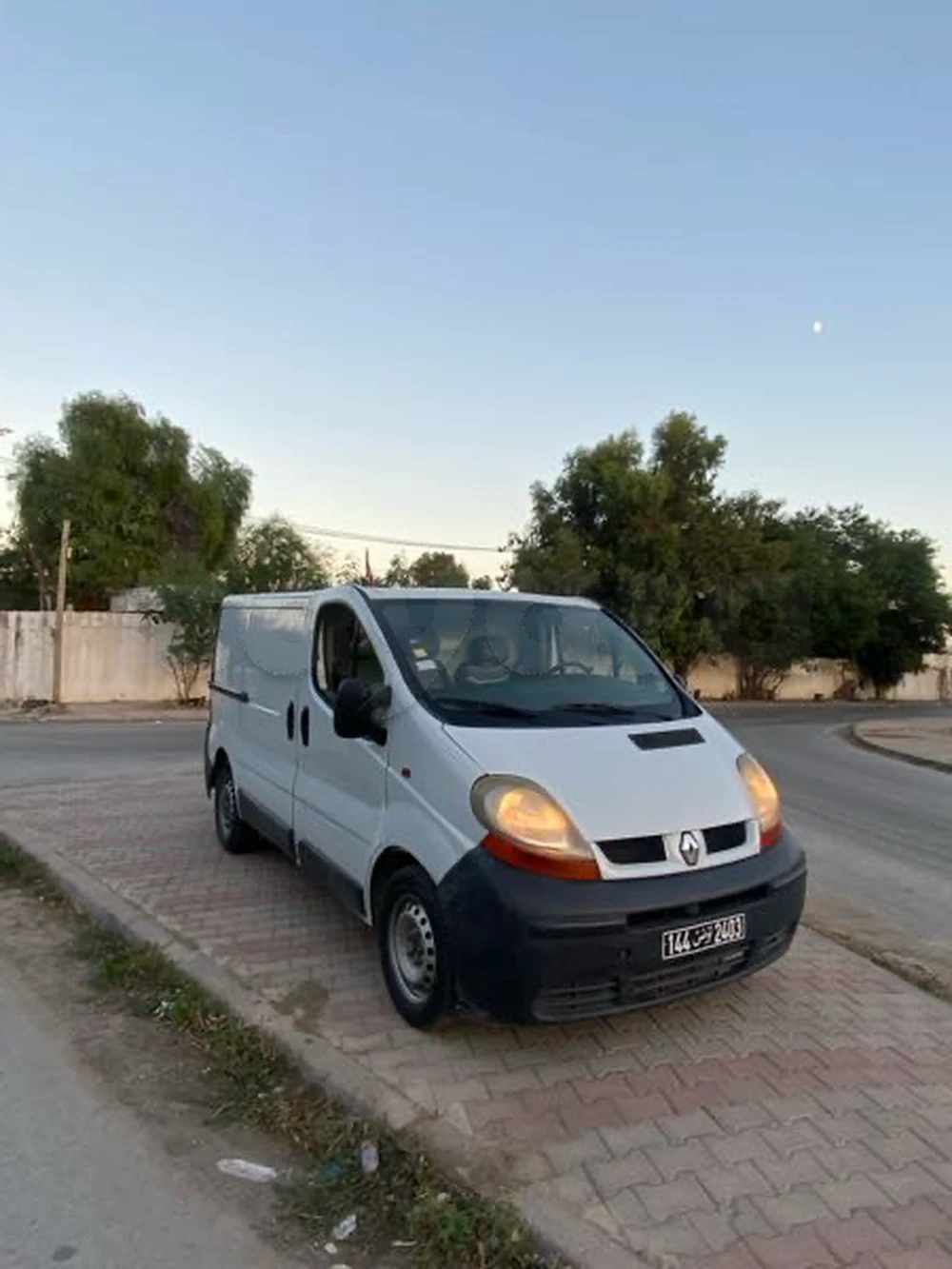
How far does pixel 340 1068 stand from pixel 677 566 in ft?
94.2

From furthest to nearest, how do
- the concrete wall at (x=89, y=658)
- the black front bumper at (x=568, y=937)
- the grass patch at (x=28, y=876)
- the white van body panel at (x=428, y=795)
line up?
1. the concrete wall at (x=89, y=658)
2. the grass patch at (x=28, y=876)
3. the white van body panel at (x=428, y=795)
4. the black front bumper at (x=568, y=937)

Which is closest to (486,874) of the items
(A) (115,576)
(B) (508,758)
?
(B) (508,758)

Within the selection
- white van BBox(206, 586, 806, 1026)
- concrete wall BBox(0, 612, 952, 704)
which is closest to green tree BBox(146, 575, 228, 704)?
concrete wall BBox(0, 612, 952, 704)

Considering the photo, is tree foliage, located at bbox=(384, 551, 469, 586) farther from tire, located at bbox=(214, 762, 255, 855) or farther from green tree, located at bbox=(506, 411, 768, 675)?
tire, located at bbox=(214, 762, 255, 855)

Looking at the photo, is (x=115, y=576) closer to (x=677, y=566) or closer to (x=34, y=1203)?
(x=677, y=566)

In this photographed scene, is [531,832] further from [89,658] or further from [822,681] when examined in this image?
[822,681]

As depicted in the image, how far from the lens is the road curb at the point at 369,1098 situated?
2.47 m

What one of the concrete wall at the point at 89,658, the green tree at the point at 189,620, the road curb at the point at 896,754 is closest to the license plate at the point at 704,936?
the road curb at the point at 896,754

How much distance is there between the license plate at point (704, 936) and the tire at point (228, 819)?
12.3 ft

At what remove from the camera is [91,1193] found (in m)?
2.71

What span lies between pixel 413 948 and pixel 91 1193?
4.60ft

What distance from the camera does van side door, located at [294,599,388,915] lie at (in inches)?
159

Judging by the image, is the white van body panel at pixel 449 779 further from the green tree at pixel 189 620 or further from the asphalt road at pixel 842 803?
the green tree at pixel 189 620

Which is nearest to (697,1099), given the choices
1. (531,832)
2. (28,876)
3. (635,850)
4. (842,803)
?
(635,850)
